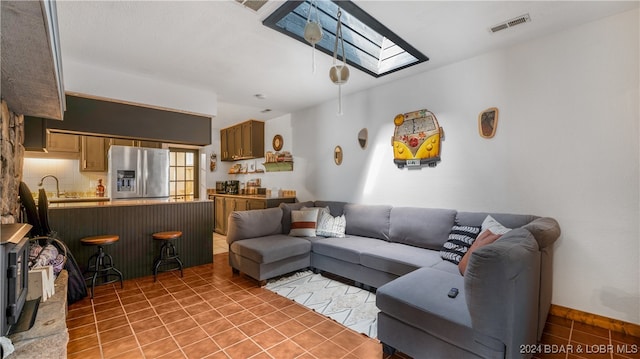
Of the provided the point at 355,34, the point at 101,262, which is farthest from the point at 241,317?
the point at 355,34

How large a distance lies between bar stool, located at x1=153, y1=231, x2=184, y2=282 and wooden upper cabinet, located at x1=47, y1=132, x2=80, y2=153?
2650 millimetres

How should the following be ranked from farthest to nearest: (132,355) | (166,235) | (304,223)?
(304,223) < (166,235) < (132,355)

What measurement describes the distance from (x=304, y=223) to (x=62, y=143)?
14.3ft

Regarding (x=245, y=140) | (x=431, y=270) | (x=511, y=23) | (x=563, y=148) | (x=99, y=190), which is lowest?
(x=431, y=270)

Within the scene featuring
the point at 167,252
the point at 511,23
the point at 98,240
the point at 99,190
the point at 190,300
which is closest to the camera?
the point at 511,23

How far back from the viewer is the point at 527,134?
2.66m

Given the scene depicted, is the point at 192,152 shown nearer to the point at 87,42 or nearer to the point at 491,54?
the point at 87,42

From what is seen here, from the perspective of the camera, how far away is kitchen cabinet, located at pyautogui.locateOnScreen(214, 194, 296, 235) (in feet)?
15.9

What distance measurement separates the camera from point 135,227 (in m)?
3.48

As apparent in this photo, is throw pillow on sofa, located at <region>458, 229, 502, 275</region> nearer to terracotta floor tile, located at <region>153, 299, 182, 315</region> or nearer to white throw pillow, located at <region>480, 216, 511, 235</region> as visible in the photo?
white throw pillow, located at <region>480, 216, 511, 235</region>

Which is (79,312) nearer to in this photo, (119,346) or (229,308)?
(119,346)

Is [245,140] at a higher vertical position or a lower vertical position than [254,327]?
higher

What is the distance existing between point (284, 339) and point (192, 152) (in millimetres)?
5444

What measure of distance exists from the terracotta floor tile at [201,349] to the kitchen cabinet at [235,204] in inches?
110
